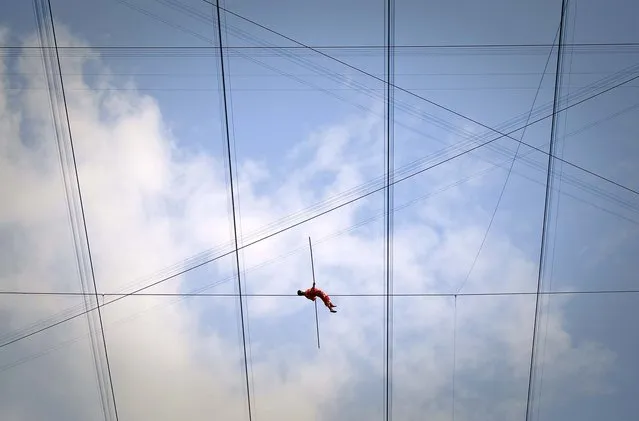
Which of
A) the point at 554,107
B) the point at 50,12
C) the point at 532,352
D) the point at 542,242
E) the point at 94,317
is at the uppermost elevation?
the point at 50,12

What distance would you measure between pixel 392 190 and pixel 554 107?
139 inches

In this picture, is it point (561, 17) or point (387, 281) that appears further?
point (387, 281)

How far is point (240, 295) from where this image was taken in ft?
35.7

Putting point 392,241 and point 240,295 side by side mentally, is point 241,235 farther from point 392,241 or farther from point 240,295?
point 392,241

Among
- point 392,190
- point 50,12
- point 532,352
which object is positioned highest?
point 50,12

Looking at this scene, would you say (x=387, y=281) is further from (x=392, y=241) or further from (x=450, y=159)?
(x=450, y=159)

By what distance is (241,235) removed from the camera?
10562mm

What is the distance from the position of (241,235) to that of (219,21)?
415 cm

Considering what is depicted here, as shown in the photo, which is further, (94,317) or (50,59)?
(94,317)

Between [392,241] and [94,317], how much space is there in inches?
248

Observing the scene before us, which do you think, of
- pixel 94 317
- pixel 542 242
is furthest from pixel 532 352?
pixel 94 317

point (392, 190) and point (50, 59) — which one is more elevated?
point (50, 59)

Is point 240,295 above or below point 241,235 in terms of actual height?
below

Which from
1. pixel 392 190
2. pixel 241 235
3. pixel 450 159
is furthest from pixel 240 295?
pixel 450 159
